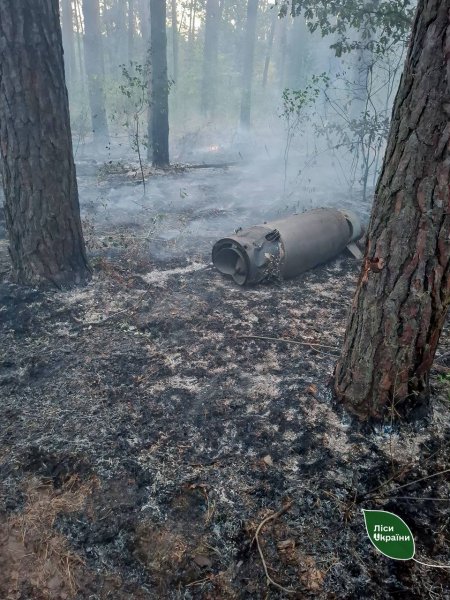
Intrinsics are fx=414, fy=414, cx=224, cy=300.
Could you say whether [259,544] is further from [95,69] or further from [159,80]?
[95,69]

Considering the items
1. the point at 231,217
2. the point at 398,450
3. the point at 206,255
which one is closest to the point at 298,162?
the point at 231,217

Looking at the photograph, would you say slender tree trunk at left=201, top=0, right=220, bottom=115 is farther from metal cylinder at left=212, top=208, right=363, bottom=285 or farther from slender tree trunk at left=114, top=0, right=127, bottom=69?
metal cylinder at left=212, top=208, right=363, bottom=285

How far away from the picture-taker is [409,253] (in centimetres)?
229

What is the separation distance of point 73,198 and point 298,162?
8828 millimetres

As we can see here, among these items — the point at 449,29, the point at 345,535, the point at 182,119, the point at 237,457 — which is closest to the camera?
the point at 449,29

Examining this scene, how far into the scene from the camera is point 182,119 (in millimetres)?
20859

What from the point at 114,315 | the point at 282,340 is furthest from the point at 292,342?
the point at 114,315

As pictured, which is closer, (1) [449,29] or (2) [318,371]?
(1) [449,29]

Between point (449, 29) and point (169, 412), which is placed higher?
point (449, 29)

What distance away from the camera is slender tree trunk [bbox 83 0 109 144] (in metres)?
13.4

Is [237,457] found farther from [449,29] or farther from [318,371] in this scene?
[449,29]

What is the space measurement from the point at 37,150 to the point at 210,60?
795 inches

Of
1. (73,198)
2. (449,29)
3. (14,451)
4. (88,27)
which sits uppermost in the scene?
(88,27)

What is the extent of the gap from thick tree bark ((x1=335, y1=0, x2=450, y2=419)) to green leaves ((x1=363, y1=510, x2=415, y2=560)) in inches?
27.0
